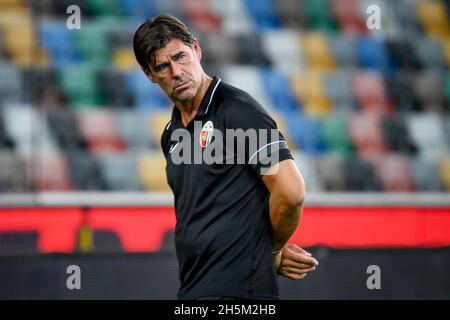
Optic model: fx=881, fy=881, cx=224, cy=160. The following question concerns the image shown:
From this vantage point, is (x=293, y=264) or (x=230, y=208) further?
(x=293, y=264)

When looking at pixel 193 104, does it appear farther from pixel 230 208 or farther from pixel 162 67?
pixel 230 208

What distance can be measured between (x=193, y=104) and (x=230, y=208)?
35 cm

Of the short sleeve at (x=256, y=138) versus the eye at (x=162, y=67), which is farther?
the eye at (x=162, y=67)

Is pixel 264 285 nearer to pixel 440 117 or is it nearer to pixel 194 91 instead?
pixel 194 91

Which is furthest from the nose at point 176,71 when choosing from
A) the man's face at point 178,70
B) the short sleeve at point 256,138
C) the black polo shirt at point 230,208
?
the short sleeve at point 256,138

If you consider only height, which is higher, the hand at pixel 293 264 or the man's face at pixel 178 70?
the man's face at pixel 178 70

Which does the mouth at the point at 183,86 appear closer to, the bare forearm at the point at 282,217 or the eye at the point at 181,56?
the eye at the point at 181,56

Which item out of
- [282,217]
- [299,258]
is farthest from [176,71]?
[299,258]

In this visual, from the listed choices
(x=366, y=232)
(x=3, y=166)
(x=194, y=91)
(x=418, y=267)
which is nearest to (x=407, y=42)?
(x=366, y=232)

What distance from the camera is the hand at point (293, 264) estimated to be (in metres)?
2.61

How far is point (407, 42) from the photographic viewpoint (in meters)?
6.00

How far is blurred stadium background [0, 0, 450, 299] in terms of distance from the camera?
4.93m

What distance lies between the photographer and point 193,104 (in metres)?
2.60

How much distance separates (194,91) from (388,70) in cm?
360
